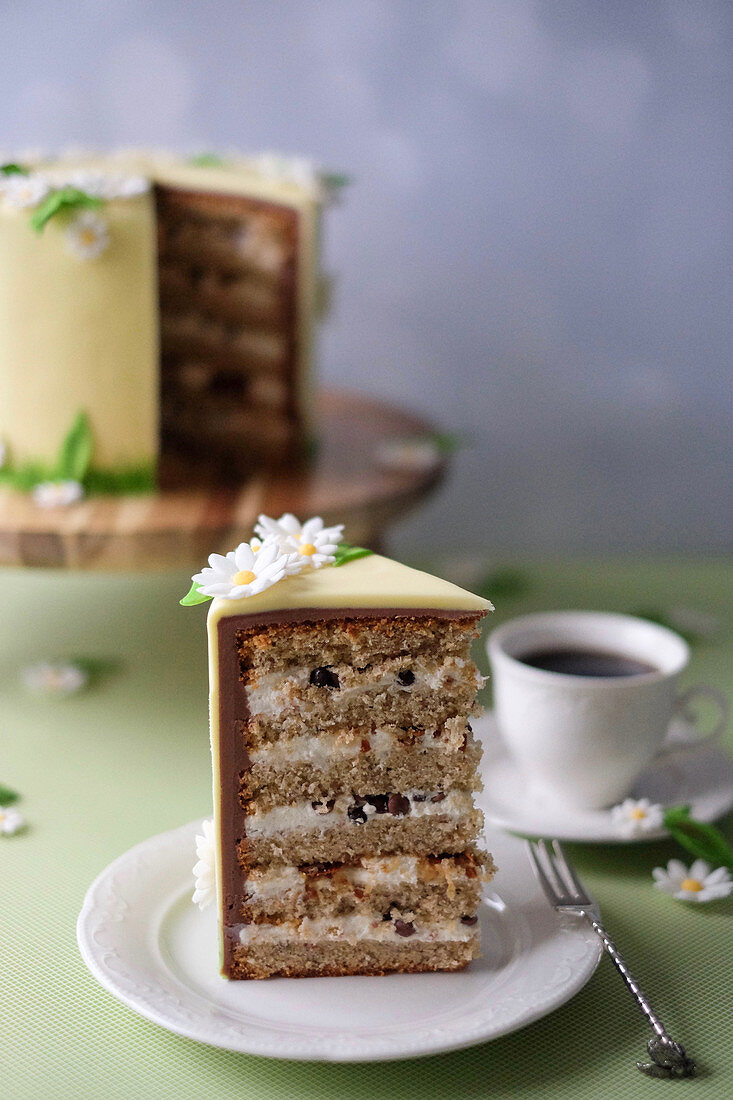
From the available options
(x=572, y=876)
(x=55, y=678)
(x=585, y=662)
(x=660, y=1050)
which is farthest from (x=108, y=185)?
(x=660, y=1050)

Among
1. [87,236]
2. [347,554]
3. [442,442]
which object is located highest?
[87,236]

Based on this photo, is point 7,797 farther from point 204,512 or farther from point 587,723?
point 587,723

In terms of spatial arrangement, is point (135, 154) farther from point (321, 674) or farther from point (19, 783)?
point (321, 674)

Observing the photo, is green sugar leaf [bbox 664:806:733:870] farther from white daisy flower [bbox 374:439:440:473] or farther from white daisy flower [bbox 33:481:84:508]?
white daisy flower [bbox 33:481:84:508]

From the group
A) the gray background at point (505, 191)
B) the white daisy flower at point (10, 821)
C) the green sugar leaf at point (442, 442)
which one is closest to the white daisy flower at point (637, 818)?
the white daisy flower at point (10, 821)

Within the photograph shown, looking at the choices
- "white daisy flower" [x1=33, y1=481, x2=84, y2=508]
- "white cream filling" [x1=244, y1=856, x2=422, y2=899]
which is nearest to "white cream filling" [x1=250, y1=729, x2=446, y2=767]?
"white cream filling" [x1=244, y1=856, x2=422, y2=899]

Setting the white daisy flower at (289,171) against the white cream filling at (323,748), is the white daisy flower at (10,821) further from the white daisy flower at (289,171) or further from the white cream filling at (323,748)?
the white daisy flower at (289,171)
